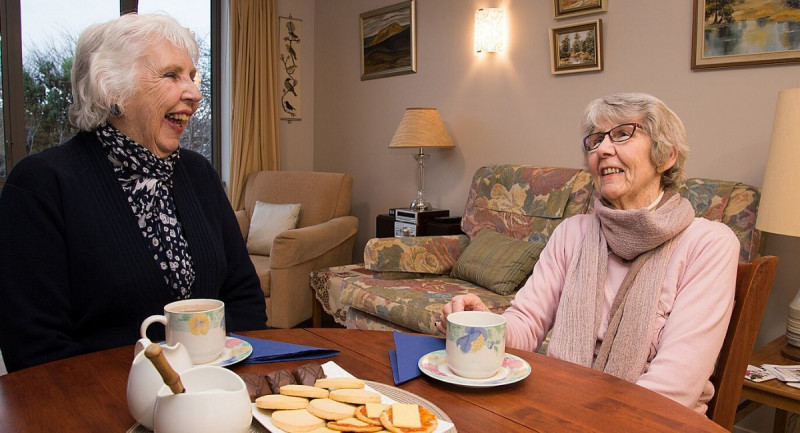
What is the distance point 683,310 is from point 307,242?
103 inches

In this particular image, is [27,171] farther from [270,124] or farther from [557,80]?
[270,124]

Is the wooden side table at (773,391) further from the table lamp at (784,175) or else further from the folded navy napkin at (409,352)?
the folded navy napkin at (409,352)

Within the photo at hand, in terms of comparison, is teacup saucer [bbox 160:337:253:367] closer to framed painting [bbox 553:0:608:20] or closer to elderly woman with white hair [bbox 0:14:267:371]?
elderly woman with white hair [bbox 0:14:267:371]

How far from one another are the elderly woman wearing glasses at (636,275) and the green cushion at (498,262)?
1245mm

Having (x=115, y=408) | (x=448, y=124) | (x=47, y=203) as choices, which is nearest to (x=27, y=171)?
(x=47, y=203)

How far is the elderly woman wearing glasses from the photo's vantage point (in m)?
1.21

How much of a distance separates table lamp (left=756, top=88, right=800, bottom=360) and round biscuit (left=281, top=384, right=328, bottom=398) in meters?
1.64

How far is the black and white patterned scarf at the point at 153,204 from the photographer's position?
129 cm

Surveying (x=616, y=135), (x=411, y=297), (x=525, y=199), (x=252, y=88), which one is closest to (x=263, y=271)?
(x=411, y=297)

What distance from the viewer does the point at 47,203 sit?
1.18m

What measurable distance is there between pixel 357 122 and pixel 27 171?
3.70 meters

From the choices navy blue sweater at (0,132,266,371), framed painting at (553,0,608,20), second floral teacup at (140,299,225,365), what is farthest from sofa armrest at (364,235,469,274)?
second floral teacup at (140,299,225,365)

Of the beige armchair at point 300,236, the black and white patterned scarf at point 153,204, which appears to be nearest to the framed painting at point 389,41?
the beige armchair at point 300,236

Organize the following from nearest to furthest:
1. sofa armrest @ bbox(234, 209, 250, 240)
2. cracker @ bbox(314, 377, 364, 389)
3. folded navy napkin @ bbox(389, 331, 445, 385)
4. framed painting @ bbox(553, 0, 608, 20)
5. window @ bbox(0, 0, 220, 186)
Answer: cracker @ bbox(314, 377, 364, 389) < folded navy napkin @ bbox(389, 331, 445, 385) < framed painting @ bbox(553, 0, 608, 20) < window @ bbox(0, 0, 220, 186) < sofa armrest @ bbox(234, 209, 250, 240)
